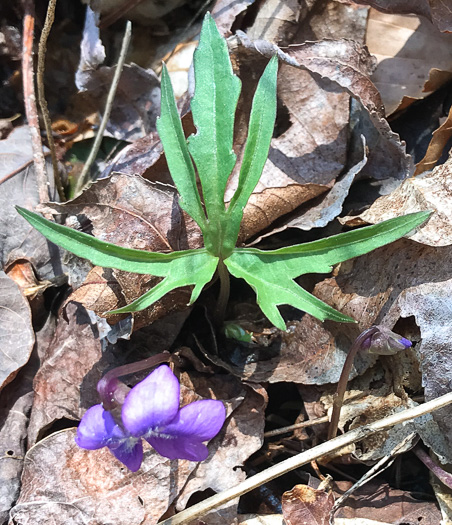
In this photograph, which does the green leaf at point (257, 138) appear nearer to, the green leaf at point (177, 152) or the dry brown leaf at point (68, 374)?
the green leaf at point (177, 152)

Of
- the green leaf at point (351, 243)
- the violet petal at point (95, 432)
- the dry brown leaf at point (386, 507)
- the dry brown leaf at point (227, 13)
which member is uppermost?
the dry brown leaf at point (227, 13)

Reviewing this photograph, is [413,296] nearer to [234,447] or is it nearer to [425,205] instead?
[425,205]

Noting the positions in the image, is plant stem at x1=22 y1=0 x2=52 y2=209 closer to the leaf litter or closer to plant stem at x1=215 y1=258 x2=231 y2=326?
the leaf litter

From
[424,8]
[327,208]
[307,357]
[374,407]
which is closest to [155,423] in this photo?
[307,357]

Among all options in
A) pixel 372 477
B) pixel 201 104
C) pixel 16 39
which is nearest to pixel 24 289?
pixel 201 104

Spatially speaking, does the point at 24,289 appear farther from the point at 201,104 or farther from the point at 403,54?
the point at 403,54

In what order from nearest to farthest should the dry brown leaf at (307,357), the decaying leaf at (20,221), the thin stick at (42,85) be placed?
the dry brown leaf at (307,357)
the thin stick at (42,85)
the decaying leaf at (20,221)

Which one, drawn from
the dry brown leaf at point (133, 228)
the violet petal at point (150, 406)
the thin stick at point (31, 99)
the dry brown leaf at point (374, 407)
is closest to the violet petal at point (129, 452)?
the violet petal at point (150, 406)

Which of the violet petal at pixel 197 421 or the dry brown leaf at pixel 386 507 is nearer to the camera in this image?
the violet petal at pixel 197 421
